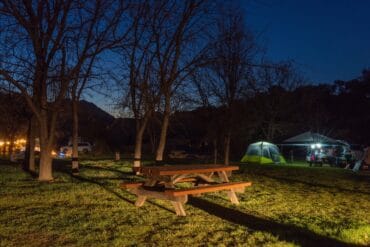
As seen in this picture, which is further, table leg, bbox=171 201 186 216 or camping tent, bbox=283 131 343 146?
camping tent, bbox=283 131 343 146

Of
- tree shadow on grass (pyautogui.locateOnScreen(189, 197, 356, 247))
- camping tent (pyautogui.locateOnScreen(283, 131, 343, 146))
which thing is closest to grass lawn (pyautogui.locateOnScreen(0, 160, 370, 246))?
tree shadow on grass (pyautogui.locateOnScreen(189, 197, 356, 247))

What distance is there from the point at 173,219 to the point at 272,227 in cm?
172

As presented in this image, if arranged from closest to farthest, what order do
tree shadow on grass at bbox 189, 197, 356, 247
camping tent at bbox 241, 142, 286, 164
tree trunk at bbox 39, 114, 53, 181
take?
tree shadow on grass at bbox 189, 197, 356, 247 < tree trunk at bbox 39, 114, 53, 181 < camping tent at bbox 241, 142, 286, 164

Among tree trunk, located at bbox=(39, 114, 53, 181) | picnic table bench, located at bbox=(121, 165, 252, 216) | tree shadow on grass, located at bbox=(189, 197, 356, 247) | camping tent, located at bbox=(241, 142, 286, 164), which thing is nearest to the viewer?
tree shadow on grass, located at bbox=(189, 197, 356, 247)

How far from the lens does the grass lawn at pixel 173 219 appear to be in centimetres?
575

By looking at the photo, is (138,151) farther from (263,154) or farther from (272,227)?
(263,154)

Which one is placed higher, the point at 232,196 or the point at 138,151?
the point at 138,151

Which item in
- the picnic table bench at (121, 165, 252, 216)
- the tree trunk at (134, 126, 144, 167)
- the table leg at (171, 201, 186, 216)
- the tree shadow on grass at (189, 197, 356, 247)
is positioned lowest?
the tree shadow on grass at (189, 197, 356, 247)

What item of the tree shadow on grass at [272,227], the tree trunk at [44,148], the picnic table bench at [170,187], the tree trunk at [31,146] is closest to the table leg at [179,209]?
the picnic table bench at [170,187]

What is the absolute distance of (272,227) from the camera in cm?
675

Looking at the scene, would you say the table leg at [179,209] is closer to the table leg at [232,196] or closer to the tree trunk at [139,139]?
the table leg at [232,196]

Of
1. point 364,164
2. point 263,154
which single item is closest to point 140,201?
point 364,164

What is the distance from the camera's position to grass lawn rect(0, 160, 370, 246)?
18.9 feet

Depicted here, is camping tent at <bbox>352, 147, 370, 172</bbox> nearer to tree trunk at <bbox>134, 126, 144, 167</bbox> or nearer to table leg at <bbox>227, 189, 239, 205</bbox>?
tree trunk at <bbox>134, 126, 144, 167</bbox>
